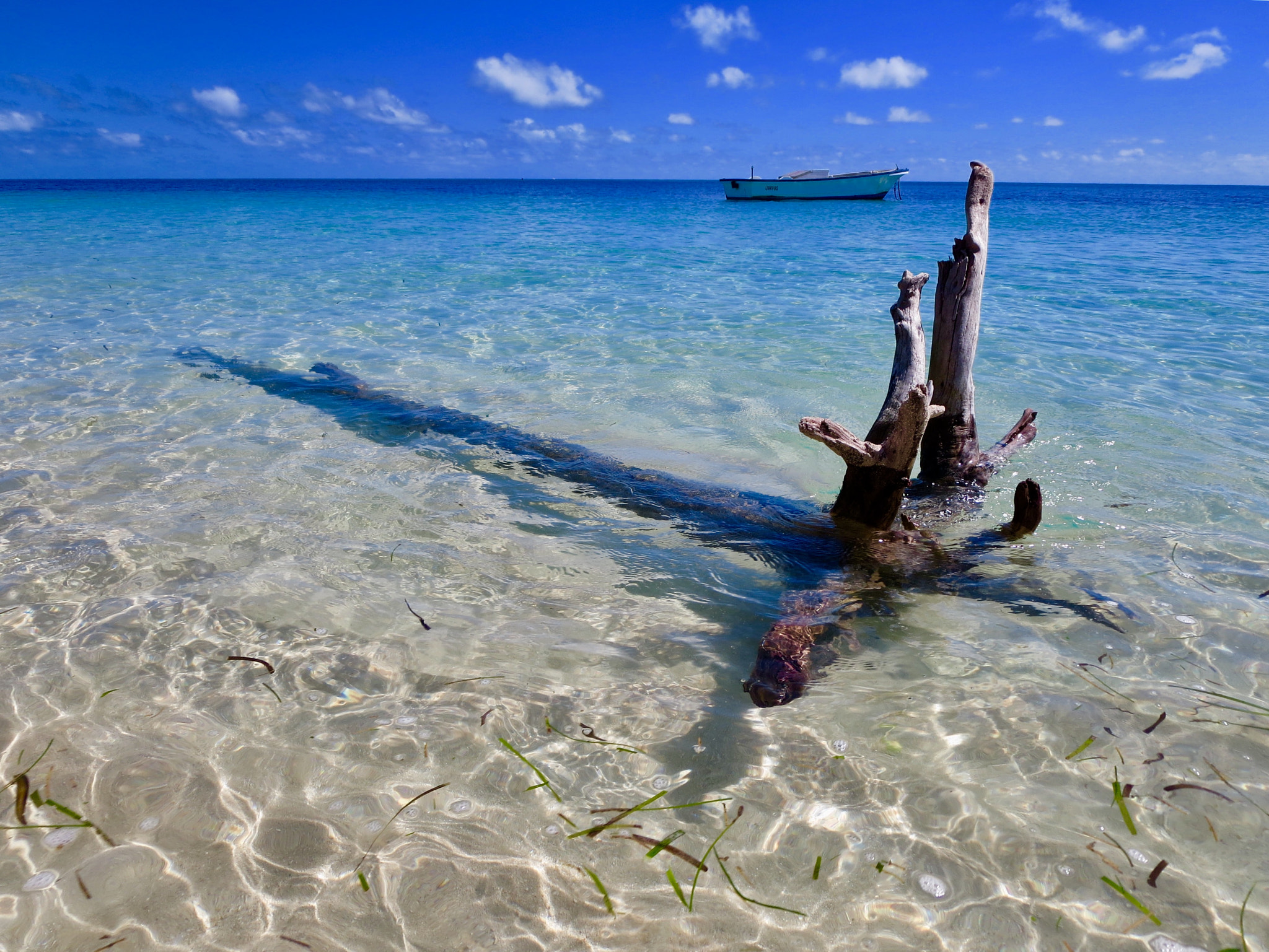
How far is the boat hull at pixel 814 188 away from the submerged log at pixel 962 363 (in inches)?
2201

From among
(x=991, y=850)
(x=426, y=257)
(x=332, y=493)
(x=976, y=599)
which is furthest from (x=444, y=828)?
(x=426, y=257)

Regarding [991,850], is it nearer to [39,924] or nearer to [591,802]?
[591,802]

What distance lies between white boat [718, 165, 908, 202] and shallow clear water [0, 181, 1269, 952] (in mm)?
53975

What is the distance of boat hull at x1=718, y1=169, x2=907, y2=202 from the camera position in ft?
187

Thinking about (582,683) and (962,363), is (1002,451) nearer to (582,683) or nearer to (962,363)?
(962,363)

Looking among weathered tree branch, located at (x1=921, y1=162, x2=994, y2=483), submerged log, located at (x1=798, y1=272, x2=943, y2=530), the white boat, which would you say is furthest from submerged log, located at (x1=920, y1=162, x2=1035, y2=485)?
the white boat

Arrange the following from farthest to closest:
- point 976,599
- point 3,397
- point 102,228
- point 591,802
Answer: point 102,228, point 3,397, point 976,599, point 591,802

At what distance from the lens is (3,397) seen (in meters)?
6.61

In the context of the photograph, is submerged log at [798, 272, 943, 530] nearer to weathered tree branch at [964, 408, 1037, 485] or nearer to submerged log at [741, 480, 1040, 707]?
submerged log at [741, 480, 1040, 707]

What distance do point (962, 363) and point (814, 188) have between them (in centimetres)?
6005

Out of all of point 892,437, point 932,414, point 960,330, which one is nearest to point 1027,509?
point 932,414

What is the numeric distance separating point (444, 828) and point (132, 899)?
83cm

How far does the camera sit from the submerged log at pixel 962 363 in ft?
14.5

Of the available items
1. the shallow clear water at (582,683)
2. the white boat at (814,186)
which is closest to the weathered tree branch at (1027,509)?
the shallow clear water at (582,683)
